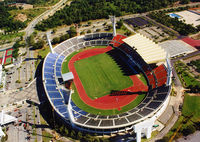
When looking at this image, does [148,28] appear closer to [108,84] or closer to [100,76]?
[100,76]

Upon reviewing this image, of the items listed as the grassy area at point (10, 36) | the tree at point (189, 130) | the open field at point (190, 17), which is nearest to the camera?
the tree at point (189, 130)

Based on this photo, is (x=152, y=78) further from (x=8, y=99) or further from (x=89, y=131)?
(x=8, y=99)

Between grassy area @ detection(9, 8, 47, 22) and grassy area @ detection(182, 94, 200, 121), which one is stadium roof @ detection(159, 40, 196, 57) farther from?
grassy area @ detection(9, 8, 47, 22)

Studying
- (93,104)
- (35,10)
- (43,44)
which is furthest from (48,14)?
(93,104)

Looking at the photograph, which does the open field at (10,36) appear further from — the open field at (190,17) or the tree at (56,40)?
the open field at (190,17)

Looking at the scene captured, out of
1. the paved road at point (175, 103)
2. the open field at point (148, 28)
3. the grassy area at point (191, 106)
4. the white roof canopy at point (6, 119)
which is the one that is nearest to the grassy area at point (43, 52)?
the white roof canopy at point (6, 119)

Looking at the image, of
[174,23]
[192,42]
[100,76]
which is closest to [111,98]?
[100,76]

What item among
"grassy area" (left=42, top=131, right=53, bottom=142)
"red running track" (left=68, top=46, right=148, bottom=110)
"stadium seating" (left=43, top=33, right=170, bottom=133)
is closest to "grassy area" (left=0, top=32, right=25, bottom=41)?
"stadium seating" (left=43, top=33, right=170, bottom=133)
